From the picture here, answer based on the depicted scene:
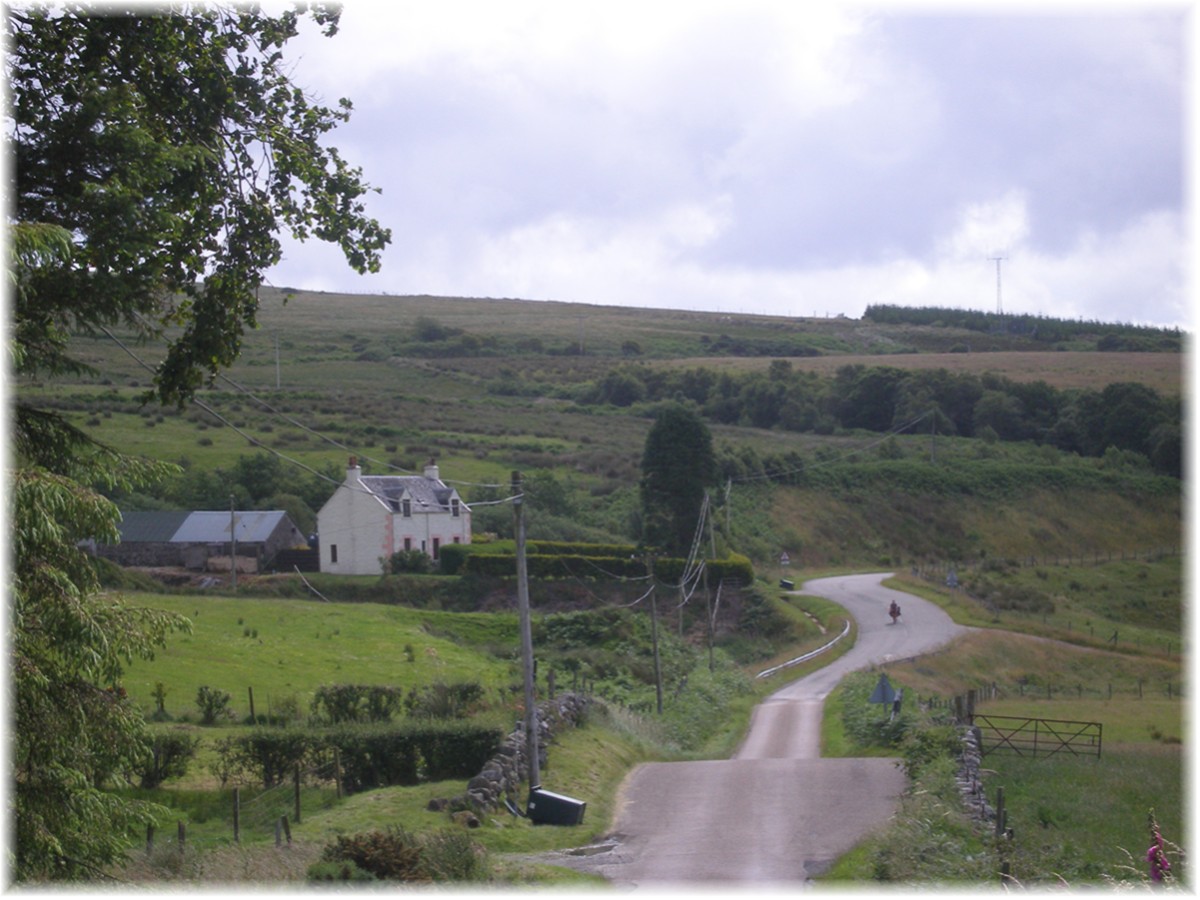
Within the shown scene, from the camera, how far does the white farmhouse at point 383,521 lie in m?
40.8

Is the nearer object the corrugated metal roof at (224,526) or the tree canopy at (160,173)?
the tree canopy at (160,173)

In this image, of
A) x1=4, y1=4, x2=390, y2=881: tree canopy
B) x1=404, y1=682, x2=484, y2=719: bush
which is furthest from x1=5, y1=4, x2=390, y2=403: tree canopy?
x1=404, y1=682, x2=484, y2=719: bush

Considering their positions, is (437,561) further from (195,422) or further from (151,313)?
(151,313)

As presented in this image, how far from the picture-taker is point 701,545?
62.5 meters

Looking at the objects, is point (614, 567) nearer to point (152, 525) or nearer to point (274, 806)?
point (152, 525)

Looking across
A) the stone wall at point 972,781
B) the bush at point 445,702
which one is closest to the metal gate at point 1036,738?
the stone wall at point 972,781

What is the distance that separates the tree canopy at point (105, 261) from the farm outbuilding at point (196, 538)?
19.4 meters

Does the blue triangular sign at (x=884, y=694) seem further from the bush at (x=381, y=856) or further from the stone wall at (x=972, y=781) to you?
the bush at (x=381, y=856)

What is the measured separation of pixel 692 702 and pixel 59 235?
2974 centimetres

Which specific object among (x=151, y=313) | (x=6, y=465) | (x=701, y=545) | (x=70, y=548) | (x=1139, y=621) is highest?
(x=151, y=313)

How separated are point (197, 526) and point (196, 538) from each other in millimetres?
649

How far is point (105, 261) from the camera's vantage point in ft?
32.8

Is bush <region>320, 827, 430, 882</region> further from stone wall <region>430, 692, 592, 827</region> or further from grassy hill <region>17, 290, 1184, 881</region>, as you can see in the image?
stone wall <region>430, 692, 592, 827</region>

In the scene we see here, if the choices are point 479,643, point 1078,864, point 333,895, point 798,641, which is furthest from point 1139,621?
point 333,895
